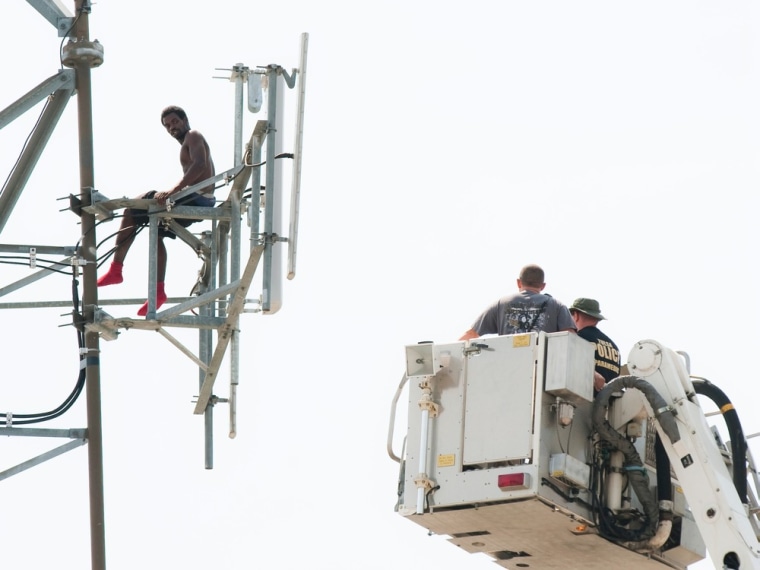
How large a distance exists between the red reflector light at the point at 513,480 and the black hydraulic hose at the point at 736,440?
2154 millimetres

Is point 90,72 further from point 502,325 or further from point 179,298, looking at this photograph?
point 502,325

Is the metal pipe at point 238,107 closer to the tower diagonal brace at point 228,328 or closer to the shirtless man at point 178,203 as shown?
the shirtless man at point 178,203

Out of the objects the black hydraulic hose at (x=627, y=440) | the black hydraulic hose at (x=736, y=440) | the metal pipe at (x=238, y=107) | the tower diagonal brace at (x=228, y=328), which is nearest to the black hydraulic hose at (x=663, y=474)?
the black hydraulic hose at (x=627, y=440)

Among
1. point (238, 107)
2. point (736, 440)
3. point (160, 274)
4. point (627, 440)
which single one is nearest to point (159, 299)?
point (160, 274)

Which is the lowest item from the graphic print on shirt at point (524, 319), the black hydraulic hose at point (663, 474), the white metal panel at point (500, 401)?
the black hydraulic hose at point (663, 474)

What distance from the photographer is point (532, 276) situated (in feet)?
62.1

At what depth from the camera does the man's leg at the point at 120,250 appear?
61.4ft

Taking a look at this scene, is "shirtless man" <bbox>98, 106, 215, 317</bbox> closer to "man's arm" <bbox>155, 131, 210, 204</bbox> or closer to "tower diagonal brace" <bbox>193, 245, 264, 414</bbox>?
"man's arm" <bbox>155, 131, 210, 204</bbox>

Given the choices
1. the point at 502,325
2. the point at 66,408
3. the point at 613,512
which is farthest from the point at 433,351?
the point at 66,408

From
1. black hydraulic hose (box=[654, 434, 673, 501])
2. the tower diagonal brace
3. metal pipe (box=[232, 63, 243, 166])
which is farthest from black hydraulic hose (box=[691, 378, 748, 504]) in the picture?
metal pipe (box=[232, 63, 243, 166])

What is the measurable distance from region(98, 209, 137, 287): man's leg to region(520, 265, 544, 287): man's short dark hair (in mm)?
3748

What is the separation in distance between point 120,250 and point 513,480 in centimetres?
446

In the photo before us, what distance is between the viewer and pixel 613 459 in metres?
18.4

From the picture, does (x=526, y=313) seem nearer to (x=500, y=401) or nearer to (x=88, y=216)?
(x=500, y=401)
